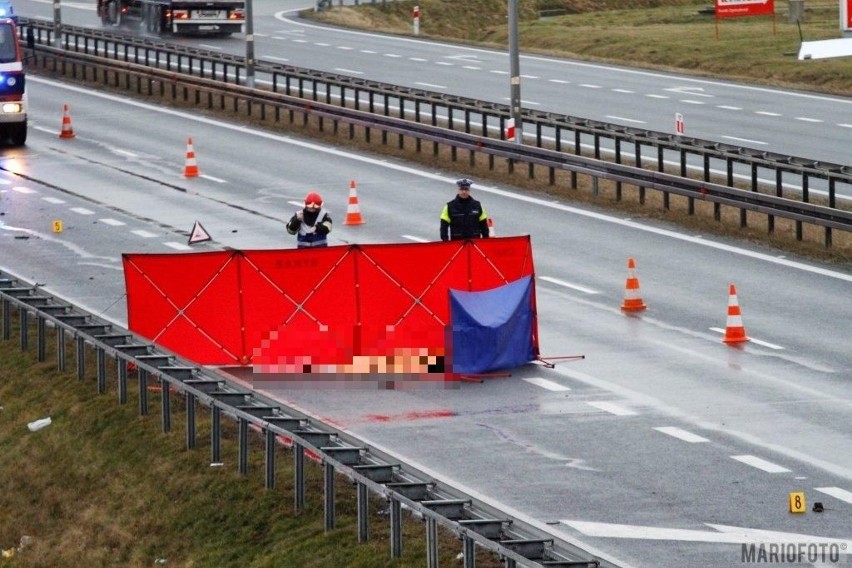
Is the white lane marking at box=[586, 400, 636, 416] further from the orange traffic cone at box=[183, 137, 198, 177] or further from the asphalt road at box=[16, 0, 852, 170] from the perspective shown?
the asphalt road at box=[16, 0, 852, 170]

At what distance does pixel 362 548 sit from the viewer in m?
14.0

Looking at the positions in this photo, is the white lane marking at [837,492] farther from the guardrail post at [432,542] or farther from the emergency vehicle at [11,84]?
the emergency vehicle at [11,84]

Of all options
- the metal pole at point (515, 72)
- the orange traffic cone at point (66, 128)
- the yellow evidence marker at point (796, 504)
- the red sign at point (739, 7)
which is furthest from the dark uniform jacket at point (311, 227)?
the red sign at point (739, 7)

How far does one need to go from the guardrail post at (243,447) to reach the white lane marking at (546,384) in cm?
427

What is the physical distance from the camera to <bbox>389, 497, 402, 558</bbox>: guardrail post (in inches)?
533

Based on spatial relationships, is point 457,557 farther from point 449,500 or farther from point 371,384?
point 371,384

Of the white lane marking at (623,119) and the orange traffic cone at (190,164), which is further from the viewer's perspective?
the white lane marking at (623,119)

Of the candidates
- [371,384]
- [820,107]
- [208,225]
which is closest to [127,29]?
[820,107]

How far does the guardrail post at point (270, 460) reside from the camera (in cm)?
1548

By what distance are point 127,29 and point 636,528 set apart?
181ft

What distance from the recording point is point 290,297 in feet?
66.8

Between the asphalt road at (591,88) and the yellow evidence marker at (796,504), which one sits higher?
the asphalt road at (591,88)

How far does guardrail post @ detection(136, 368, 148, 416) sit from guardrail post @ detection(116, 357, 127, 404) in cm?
31

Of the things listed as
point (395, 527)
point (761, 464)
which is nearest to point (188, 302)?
point (761, 464)
